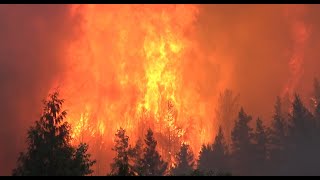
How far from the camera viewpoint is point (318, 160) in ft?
284

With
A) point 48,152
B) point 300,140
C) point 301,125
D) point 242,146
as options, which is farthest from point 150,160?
point 48,152

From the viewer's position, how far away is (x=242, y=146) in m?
91.9

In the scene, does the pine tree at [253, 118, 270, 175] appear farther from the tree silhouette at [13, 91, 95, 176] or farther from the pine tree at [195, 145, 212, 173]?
the tree silhouette at [13, 91, 95, 176]

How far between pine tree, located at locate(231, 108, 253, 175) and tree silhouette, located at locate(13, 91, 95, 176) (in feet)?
215

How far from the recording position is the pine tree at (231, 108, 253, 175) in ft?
289

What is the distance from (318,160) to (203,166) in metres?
28.2

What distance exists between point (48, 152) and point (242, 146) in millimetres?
73366

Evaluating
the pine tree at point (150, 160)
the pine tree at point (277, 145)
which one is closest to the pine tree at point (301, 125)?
the pine tree at point (277, 145)

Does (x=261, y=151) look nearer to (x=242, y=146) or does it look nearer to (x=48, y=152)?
(x=242, y=146)

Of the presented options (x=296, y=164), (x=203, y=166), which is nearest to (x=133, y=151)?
(x=203, y=166)

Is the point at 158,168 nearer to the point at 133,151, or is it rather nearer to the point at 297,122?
the point at 133,151

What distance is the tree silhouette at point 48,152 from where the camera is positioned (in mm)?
24016

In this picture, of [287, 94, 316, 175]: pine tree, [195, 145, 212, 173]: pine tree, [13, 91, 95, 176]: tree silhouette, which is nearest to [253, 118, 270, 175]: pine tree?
[287, 94, 316, 175]: pine tree

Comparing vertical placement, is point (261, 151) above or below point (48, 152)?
above
